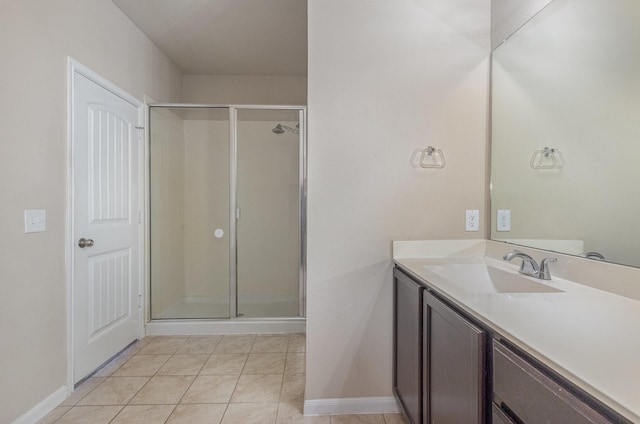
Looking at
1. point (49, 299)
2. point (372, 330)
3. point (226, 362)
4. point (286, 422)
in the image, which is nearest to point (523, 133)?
point (372, 330)

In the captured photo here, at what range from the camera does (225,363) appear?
232 cm

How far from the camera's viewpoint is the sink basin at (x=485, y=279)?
49.1 inches

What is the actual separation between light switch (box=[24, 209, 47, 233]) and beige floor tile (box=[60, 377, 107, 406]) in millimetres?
1018

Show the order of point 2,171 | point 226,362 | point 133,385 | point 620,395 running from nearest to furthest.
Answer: point 620,395 → point 2,171 → point 133,385 → point 226,362

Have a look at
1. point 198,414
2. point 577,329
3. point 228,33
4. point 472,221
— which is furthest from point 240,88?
point 577,329

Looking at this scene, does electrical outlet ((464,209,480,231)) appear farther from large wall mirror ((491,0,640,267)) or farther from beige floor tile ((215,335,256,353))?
beige floor tile ((215,335,256,353))

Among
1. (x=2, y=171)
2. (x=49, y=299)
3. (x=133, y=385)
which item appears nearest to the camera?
(x=2, y=171)

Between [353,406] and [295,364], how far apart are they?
0.66m

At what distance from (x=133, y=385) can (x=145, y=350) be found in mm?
554

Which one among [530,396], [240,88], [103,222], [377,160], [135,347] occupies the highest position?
[240,88]

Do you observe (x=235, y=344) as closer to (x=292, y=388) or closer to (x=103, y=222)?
(x=292, y=388)

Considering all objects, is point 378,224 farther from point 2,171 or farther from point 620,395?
point 2,171

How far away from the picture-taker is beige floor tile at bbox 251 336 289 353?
254cm

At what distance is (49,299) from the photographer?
1.78m
